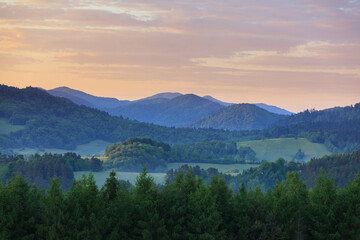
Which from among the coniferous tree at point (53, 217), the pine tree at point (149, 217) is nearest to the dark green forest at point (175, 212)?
the coniferous tree at point (53, 217)

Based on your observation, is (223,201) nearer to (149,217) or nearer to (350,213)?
(149,217)

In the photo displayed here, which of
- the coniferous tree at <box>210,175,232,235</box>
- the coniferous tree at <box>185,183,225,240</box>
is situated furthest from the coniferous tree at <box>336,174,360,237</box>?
the coniferous tree at <box>185,183,225,240</box>

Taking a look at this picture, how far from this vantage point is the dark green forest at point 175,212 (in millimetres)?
65125

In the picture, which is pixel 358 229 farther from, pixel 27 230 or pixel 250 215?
pixel 27 230

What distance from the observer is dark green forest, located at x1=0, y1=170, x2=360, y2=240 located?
65125mm

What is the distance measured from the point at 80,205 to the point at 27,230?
7268 millimetres

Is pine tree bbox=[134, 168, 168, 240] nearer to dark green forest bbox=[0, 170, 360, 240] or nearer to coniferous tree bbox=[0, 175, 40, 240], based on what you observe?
dark green forest bbox=[0, 170, 360, 240]

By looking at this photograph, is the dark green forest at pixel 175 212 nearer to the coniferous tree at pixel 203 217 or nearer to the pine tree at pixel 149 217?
the coniferous tree at pixel 203 217

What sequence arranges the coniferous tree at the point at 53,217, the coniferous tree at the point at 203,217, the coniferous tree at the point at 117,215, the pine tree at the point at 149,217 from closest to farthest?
1. the coniferous tree at the point at 53,217
2. the coniferous tree at the point at 117,215
3. the pine tree at the point at 149,217
4. the coniferous tree at the point at 203,217

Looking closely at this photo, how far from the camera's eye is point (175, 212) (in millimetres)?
70062

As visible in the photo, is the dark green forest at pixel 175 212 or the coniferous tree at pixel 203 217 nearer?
the dark green forest at pixel 175 212

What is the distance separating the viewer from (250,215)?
73.4 meters

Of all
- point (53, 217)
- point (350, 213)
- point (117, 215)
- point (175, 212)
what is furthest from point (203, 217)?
point (350, 213)

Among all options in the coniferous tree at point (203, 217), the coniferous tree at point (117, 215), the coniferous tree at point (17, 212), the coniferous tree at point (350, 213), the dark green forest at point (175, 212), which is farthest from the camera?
the coniferous tree at point (350, 213)
